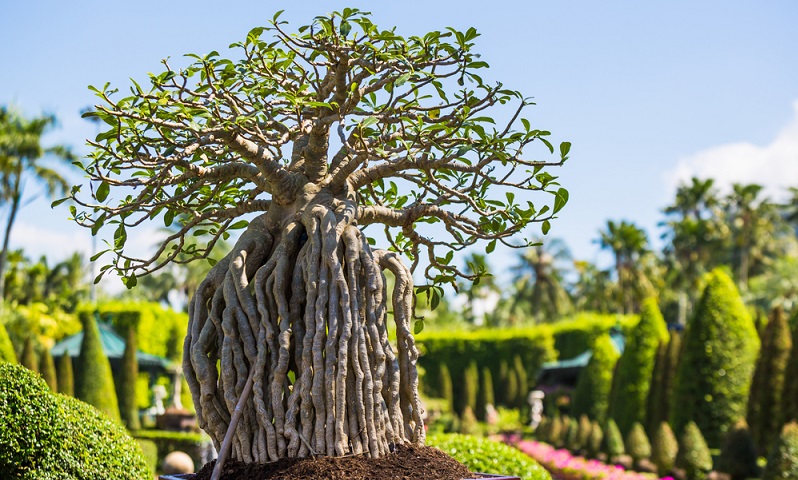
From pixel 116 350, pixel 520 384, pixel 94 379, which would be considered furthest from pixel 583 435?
pixel 116 350

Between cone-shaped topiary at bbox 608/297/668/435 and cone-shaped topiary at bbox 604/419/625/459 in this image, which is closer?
cone-shaped topiary at bbox 604/419/625/459

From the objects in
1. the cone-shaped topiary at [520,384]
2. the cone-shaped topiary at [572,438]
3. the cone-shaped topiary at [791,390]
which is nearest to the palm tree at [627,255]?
the cone-shaped topiary at [520,384]

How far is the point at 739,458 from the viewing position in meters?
13.4

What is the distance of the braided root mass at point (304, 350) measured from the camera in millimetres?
4324

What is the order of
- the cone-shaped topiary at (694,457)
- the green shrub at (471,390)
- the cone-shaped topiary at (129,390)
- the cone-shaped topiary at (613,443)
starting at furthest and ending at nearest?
the green shrub at (471,390), the cone-shaped topiary at (129,390), the cone-shaped topiary at (613,443), the cone-shaped topiary at (694,457)

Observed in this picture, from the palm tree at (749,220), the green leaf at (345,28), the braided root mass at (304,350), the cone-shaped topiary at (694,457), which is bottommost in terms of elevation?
the cone-shaped topiary at (694,457)

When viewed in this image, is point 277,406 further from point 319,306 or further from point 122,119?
point 122,119

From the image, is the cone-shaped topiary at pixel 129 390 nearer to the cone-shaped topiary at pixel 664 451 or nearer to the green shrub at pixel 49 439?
the cone-shaped topiary at pixel 664 451

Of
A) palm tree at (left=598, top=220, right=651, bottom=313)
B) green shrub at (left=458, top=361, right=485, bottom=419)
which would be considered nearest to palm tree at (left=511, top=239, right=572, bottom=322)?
palm tree at (left=598, top=220, right=651, bottom=313)

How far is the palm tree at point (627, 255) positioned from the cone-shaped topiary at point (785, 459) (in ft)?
98.5

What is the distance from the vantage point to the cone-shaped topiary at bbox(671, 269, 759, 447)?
54.7 ft

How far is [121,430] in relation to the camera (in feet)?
22.8

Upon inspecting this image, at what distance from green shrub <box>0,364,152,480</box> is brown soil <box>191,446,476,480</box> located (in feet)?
7.60

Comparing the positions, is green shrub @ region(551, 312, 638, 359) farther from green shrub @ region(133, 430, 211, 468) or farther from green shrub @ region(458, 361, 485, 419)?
green shrub @ region(133, 430, 211, 468)
